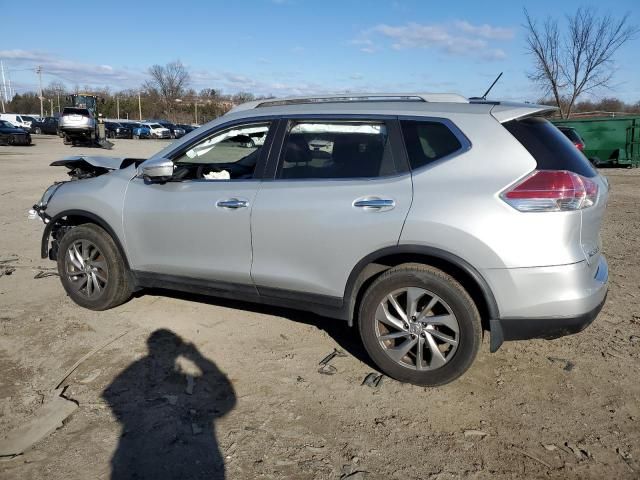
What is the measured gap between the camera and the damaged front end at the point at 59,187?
4918mm

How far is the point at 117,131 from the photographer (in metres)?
50.5

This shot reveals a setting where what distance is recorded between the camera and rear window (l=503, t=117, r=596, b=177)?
313 cm

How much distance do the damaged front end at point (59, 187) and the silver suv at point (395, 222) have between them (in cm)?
89

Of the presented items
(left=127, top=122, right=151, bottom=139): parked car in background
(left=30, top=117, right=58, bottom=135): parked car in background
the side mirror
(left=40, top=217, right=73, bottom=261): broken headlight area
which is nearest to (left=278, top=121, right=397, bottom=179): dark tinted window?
the side mirror

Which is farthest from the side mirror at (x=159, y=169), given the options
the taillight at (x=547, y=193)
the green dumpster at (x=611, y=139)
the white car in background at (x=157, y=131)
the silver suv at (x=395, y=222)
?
the white car in background at (x=157, y=131)

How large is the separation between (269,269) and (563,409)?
2.09m

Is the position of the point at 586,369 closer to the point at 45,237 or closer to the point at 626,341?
the point at 626,341

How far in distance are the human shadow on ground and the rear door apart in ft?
2.60

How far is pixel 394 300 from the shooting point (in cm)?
340

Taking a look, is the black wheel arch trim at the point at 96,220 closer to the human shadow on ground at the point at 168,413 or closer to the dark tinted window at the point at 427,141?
the human shadow on ground at the point at 168,413

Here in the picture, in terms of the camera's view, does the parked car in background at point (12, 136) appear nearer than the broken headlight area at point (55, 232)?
No

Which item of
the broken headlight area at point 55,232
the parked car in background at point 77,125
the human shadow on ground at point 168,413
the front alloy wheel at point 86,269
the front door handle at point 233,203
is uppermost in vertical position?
the parked car in background at point 77,125

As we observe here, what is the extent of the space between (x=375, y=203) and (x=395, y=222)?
0.18m

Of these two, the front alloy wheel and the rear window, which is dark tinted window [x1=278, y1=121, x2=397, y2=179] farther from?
the front alloy wheel
